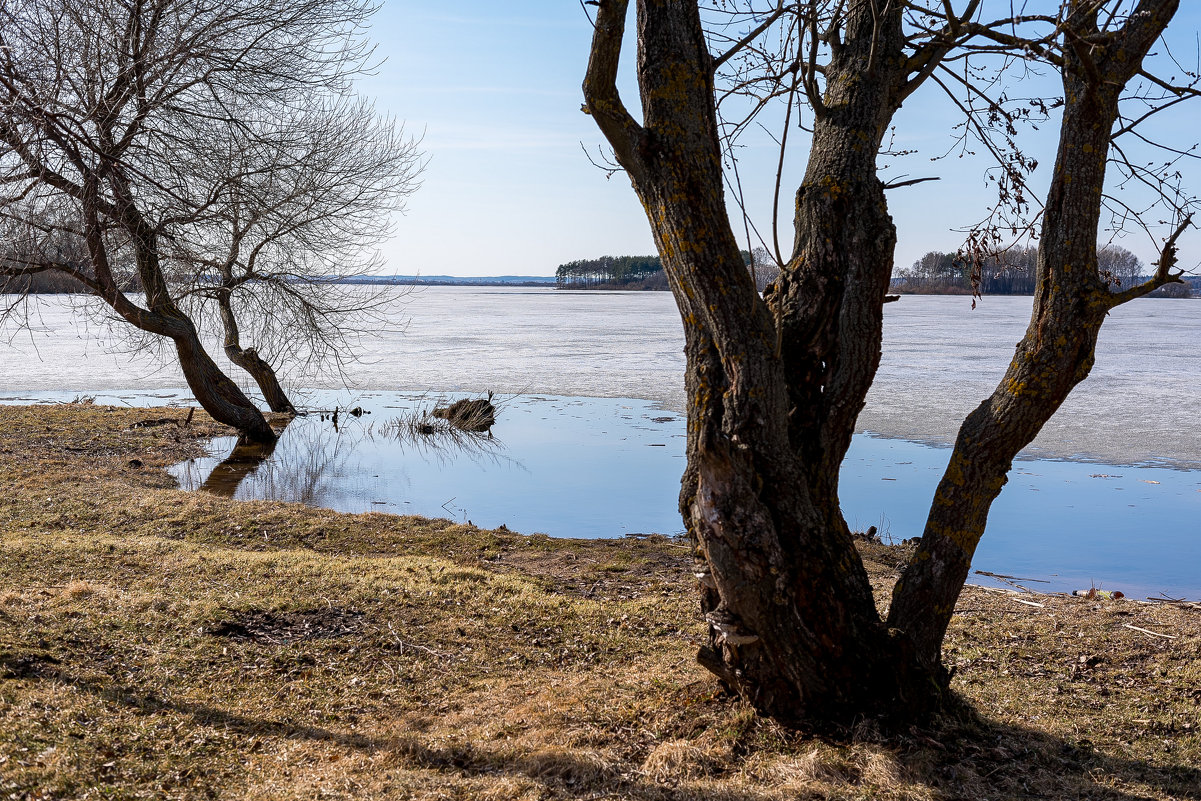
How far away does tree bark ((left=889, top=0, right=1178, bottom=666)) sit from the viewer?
12.9 ft

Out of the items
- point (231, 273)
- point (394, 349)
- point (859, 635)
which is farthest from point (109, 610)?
point (394, 349)

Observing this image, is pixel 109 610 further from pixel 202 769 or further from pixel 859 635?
pixel 859 635

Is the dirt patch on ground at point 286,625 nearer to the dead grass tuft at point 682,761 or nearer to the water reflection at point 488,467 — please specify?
the dead grass tuft at point 682,761

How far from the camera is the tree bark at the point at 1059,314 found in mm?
3938

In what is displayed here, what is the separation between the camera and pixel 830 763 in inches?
146

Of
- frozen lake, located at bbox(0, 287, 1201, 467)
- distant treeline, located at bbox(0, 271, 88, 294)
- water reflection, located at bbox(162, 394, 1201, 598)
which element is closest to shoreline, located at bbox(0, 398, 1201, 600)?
water reflection, located at bbox(162, 394, 1201, 598)

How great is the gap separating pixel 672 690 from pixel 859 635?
97 centimetres

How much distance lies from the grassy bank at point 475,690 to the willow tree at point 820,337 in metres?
0.37

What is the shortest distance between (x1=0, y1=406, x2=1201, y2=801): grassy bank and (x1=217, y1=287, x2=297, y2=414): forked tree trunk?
886 centimetres

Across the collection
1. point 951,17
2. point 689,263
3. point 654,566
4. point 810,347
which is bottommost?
point 654,566

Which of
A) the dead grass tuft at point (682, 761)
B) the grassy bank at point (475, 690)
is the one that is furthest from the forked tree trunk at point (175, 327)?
the dead grass tuft at point (682, 761)

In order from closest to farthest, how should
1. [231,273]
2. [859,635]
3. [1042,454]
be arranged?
[859,635] → [1042,454] → [231,273]

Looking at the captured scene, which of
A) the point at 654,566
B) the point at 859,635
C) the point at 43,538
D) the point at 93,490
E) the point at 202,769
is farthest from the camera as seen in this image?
the point at 93,490

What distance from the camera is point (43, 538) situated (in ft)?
23.5
